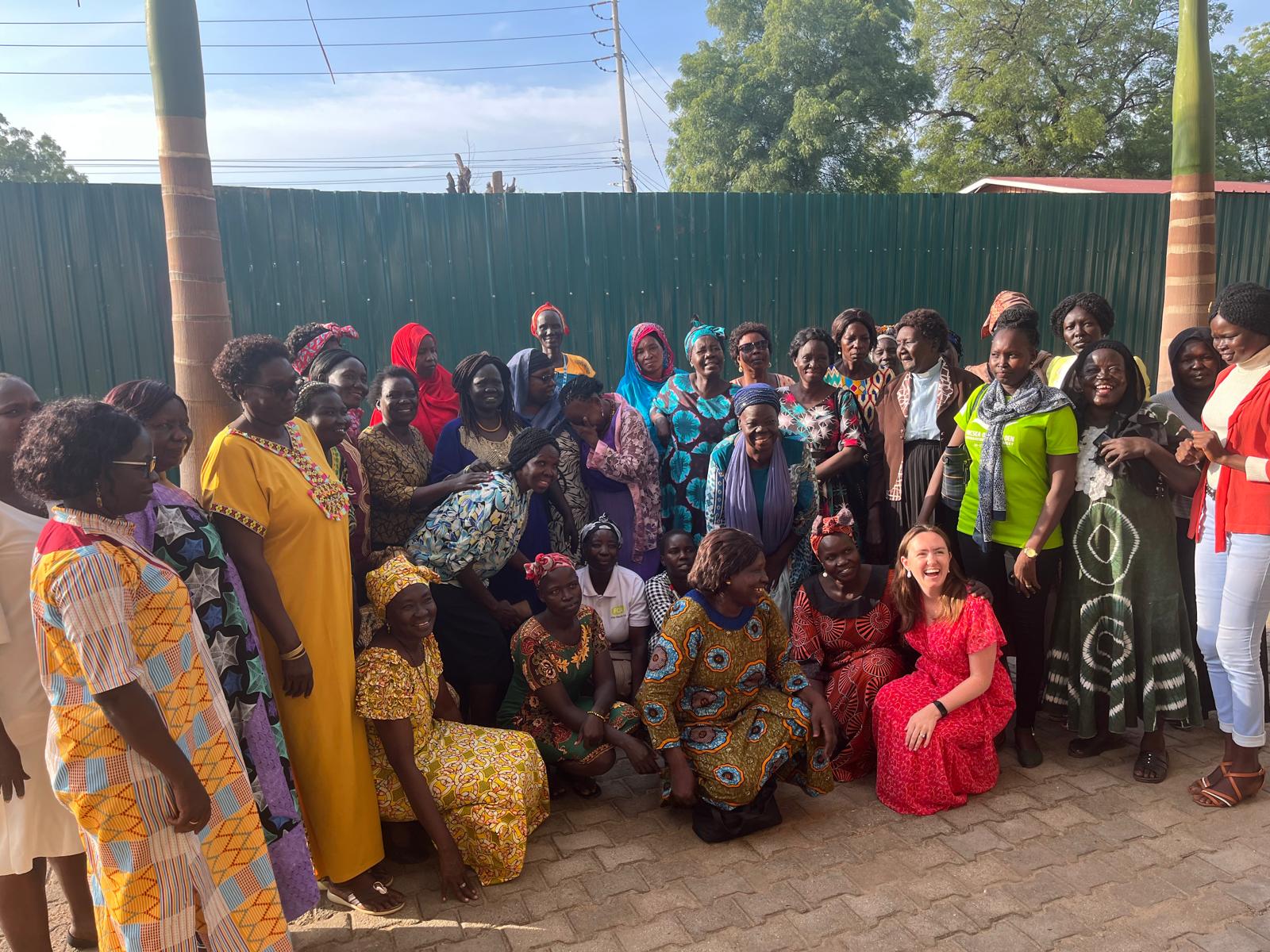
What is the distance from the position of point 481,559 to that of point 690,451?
1.27 meters

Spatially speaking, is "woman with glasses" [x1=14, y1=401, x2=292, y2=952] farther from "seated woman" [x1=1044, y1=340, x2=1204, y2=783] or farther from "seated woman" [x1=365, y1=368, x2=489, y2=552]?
"seated woman" [x1=1044, y1=340, x2=1204, y2=783]

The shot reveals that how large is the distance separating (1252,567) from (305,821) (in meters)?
3.47

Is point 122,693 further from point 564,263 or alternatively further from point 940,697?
point 564,263

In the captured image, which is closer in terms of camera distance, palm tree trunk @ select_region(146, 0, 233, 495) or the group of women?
the group of women

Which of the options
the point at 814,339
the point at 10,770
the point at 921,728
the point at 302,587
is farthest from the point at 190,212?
the point at 921,728

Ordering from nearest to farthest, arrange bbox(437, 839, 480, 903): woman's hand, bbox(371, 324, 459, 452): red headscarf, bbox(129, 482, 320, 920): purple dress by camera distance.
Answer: bbox(129, 482, 320, 920): purple dress, bbox(437, 839, 480, 903): woman's hand, bbox(371, 324, 459, 452): red headscarf

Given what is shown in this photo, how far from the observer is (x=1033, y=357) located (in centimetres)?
378

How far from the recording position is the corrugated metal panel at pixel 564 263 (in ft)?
19.1

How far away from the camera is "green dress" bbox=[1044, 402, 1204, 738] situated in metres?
3.60

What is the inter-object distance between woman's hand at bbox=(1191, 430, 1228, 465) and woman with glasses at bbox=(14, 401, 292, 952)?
336 cm

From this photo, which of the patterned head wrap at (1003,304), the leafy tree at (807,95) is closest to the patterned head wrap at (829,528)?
the patterned head wrap at (1003,304)

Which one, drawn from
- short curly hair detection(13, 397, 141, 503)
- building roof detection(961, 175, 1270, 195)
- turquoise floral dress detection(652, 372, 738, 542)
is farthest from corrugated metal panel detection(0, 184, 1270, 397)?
building roof detection(961, 175, 1270, 195)

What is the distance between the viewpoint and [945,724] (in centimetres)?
339

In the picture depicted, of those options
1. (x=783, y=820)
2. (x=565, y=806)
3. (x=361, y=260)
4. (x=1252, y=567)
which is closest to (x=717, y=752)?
(x=783, y=820)
